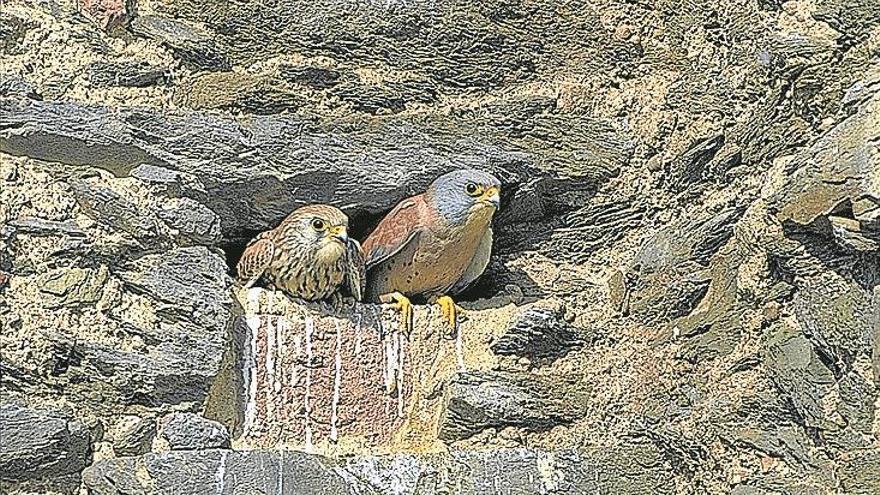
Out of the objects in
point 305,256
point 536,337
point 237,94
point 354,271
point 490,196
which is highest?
point 237,94

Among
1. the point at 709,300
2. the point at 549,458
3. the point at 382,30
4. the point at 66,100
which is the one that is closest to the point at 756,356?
the point at 709,300

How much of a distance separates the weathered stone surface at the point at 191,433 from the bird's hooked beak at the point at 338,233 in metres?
0.67

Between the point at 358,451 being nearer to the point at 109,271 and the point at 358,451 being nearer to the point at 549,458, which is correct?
the point at 549,458

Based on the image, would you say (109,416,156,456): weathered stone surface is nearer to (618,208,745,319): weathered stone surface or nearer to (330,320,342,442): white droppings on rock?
(330,320,342,442): white droppings on rock

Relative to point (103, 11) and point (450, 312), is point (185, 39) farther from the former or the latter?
point (450, 312)

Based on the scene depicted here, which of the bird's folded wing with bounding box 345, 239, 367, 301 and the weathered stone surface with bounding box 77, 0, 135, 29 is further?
the bird's folded wing with bounding box 345, 239, 367, 301

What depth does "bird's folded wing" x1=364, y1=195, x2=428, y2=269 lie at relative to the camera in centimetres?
370

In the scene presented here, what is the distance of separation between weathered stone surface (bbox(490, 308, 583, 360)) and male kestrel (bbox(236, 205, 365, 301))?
48cm

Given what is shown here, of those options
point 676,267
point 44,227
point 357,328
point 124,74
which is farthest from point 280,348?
point 676,267

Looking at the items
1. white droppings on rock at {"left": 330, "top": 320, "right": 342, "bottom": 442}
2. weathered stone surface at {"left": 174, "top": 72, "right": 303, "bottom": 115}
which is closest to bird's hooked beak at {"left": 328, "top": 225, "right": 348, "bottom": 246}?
white droppings on rock at {"left": 330, "top": 320, "right": 342, "bottom": 442}

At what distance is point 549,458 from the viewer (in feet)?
11.2

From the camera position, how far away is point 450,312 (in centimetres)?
374

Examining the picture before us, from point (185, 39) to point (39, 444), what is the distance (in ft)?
4.03

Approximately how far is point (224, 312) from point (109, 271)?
31 centimetres
